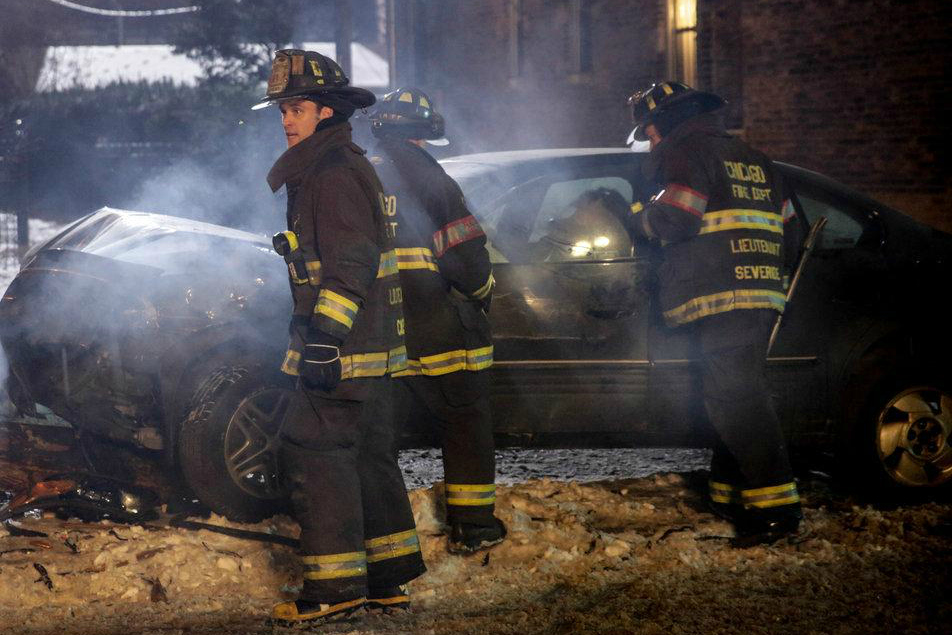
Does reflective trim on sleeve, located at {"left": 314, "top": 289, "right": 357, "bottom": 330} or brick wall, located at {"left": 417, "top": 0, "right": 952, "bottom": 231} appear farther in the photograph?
brick wall, located at {"left": 417, "top": 0, "right": 952, "bottom": 231}

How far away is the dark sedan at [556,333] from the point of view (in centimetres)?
462

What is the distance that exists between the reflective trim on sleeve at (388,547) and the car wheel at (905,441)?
234 centimetres

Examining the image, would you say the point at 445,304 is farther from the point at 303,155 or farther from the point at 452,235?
the point at 303,155

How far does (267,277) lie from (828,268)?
261cm

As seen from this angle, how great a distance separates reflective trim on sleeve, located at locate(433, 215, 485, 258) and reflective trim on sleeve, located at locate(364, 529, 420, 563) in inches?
44.1

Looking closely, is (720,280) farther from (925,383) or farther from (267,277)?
(267,277)

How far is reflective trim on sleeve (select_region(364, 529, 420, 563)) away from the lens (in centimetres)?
388

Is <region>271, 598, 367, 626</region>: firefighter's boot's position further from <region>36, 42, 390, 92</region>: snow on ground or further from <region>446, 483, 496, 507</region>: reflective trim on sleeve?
<region>36, 42, 390, 92</region>: snow on ground

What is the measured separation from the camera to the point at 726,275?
177 inches

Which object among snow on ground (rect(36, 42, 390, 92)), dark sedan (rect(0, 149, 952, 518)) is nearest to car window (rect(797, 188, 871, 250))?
dark sedan (rect(0, 149, 952, 518))

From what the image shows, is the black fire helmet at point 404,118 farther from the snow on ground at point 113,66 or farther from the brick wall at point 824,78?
the snow on ground at point 113,66

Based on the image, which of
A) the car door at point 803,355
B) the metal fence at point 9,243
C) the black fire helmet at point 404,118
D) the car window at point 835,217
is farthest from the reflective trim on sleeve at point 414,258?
the metal fence at point 9,243

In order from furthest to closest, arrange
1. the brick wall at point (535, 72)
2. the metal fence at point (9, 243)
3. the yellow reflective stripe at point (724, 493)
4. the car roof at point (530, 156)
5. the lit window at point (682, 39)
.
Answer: the brick wall at point (535, 72) < the lit window at point (682, 39) < the metal fence at point (9, 243) < the car roof at point (530, 156) < the yellow reflective stripe at point (724, 493)

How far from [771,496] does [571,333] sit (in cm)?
114
